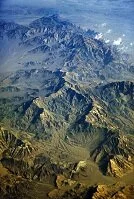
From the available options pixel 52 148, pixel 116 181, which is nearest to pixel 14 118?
pixel 52 148

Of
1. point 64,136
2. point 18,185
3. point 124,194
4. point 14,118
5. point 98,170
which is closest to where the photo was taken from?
Answer: point 124,194

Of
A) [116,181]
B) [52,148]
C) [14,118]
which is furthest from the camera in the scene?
[14,118]

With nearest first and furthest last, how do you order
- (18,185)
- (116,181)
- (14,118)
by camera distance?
(18,185) < (116,181) < (14,118)

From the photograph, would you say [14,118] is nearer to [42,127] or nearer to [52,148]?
[42,127]

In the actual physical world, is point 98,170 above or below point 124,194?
below

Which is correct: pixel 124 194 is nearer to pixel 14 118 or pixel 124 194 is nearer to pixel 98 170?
pixel 98 170

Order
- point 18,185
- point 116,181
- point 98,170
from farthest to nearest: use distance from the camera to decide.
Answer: point 98,170
point 116,181
point 18,185

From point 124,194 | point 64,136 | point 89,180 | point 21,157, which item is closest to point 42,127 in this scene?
point 64,136

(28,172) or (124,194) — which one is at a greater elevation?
(124,194)

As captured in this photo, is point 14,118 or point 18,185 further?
point 14,118
